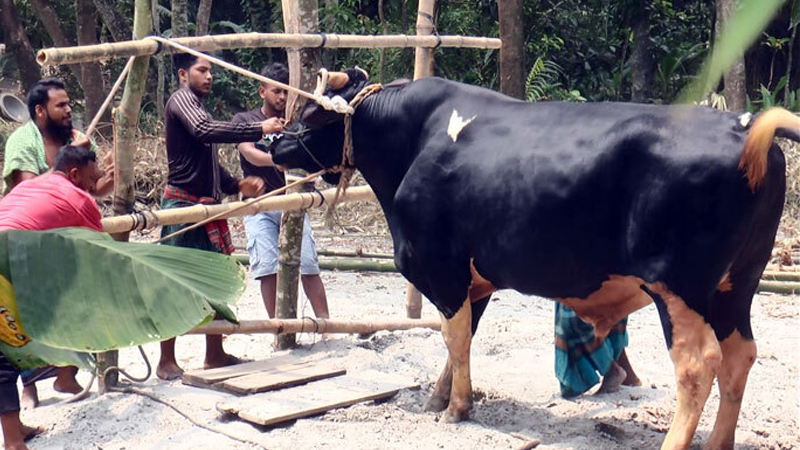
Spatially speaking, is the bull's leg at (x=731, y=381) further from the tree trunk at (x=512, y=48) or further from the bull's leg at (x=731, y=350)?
the tree trunk at (x=512, y=48)

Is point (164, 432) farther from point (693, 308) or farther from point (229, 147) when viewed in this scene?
point (229, 147)

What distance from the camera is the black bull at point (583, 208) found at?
142 inches

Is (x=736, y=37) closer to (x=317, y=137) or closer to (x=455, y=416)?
(x=455, y=416)

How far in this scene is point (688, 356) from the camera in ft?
12.1

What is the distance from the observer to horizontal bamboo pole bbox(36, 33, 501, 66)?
4.28 m

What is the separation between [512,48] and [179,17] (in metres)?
4.23

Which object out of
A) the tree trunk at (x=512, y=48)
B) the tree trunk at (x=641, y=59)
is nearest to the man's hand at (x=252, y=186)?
the tree trunk at (x=512, y=48)

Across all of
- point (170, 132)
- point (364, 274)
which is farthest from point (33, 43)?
point (170, 132)

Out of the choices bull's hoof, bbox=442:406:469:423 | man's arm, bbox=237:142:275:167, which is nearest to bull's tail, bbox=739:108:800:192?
bull's hoof, bbox=442:406:469:423

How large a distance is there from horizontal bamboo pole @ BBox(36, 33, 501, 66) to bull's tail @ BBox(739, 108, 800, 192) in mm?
2539

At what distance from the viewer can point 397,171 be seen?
4789 mm

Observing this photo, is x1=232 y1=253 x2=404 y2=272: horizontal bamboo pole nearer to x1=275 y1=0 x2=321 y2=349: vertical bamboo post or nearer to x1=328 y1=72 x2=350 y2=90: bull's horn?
x1=275 y1=0 x2=321 y2=349: vertical bamboo post

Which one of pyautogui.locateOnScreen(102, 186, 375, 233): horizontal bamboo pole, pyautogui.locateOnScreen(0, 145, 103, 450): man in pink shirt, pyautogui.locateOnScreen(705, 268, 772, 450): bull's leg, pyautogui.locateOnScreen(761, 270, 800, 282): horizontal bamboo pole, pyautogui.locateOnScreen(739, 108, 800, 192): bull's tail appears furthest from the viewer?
pyautogui.locateOnScreen(761, 270, 800, 282): horizontal bamboo pole

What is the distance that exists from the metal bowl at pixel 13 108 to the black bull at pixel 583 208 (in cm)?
185
